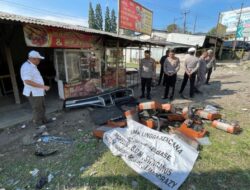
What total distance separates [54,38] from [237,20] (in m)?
30.6

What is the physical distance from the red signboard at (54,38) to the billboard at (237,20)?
26.5 metres

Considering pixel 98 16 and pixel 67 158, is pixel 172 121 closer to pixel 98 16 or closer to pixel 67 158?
pixel 67 158

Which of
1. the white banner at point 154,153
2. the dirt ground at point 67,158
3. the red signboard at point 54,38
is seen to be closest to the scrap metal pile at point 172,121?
the dirt ground at point 67,158

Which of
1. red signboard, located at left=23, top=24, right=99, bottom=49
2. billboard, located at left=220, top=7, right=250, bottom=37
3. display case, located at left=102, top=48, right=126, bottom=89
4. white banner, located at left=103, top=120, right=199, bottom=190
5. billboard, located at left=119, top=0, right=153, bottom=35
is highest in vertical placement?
billboard, located at left=220, top=7, right=250, bottom=37

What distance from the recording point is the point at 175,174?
2.41 meters

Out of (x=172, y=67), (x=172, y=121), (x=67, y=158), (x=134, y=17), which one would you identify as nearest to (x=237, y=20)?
(x=134, y=17)

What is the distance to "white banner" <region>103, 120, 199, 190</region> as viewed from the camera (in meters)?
2.41

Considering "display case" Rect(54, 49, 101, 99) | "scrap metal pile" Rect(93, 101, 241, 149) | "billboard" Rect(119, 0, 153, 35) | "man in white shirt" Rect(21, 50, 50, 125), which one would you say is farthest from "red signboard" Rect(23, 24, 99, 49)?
"scrap metal pile" Rect(93, 101, 241, 149)

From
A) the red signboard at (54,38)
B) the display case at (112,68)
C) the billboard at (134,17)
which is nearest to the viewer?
the red signboard at (54,38)

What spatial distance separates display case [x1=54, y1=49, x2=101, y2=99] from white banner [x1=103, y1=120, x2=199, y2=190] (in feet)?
11.7

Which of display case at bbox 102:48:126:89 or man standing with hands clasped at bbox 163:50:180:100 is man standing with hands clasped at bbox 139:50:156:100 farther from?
display case at bbox 102:48:126:89

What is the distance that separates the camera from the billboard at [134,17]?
308 inches

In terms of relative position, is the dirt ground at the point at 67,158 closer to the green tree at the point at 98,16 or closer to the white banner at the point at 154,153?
the white banner at the point at 154,153

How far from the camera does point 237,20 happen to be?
26531 millimetres
